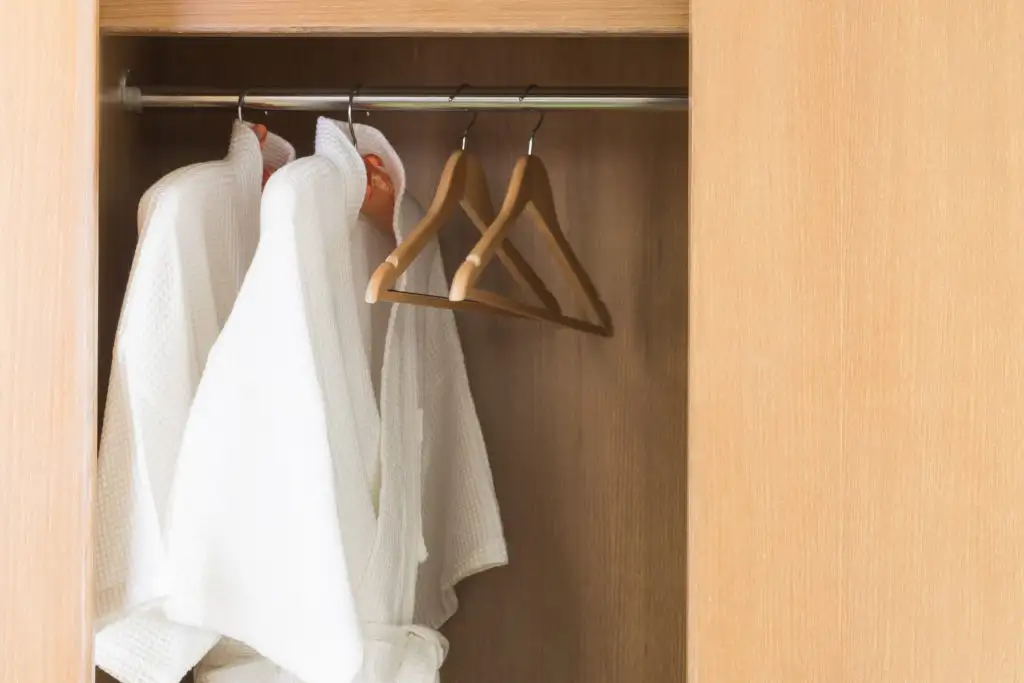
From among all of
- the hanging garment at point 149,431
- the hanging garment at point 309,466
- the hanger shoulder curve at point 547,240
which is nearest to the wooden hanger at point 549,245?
the hanger shoulder curve at point 547,240

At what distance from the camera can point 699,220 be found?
2.76 feet

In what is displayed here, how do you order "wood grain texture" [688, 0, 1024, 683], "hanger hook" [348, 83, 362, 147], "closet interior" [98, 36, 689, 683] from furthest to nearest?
"closet interior" [98, 36, 689, 683] → "hanger hook" [348, 83, 362, 147] → "wood grain texture" [688, 0, 1024, 683]

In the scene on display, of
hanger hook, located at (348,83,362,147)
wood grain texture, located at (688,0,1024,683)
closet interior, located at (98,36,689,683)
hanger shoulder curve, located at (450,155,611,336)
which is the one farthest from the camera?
closet interior, located at (98,36,689,683)

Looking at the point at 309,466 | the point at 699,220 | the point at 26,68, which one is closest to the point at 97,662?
the point at 309,466

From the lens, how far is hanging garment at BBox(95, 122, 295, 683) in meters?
0.89

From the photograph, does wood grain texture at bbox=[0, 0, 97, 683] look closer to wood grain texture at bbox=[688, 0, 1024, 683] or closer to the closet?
the closet

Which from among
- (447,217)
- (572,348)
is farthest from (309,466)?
(572,348)

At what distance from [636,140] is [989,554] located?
67 cm

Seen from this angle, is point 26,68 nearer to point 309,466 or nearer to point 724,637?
point 309,466

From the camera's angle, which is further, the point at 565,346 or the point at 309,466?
the point at 565,346

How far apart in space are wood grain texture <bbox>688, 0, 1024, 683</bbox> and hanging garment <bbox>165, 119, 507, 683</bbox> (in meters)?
0.30

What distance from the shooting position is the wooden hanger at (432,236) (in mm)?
912

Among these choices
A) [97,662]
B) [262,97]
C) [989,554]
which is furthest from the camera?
[262,97]

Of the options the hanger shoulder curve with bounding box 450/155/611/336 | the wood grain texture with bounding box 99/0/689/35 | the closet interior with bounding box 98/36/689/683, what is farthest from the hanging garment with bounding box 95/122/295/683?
the closet interior with bounding box 98/36/689/683
